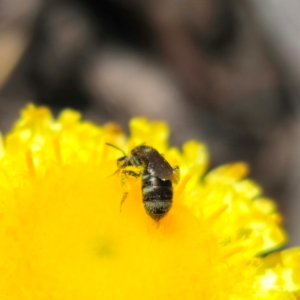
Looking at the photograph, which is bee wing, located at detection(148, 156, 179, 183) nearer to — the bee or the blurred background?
the bee

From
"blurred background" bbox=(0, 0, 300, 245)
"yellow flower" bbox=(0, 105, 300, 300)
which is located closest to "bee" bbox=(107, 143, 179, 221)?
"yellow flower" bbox=(0, 105, 300, 300)

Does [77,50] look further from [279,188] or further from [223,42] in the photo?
[279,188]

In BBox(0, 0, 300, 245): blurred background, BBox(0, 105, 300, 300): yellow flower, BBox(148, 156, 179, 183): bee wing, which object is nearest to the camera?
BBox(0, 105, 300, 300): yellow flower

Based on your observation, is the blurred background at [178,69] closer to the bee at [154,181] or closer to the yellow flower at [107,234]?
the yellow flower at [107,234]

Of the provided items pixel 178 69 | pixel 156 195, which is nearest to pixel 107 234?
pixel 156 195

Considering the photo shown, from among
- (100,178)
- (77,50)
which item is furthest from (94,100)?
(100,178)

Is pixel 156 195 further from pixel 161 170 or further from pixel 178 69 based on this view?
pixel 178 69
